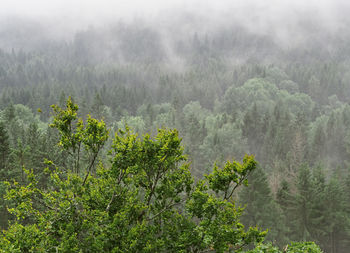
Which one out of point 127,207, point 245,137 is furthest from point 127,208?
point 245,137

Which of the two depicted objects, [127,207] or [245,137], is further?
[245,137]

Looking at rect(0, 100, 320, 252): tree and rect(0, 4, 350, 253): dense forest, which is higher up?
rect(0, 4, 350, 253): dense forest

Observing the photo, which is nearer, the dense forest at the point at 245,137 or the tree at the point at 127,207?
the tree at the point at 127,207

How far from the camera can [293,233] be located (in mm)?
39719

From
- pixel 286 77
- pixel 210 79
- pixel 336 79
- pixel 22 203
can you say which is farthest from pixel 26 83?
pixel 22 203

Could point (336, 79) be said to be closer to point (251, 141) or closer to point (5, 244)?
point (251, 141)

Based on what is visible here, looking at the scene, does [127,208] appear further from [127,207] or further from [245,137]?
[245,137]

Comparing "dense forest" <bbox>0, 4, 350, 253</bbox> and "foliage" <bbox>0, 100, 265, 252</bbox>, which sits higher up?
"dense forest" <bbox>0, 4, 350, 253</bbox>

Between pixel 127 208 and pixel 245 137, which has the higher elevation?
pixel 245 137

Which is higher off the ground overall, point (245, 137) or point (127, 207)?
point (245, 137)

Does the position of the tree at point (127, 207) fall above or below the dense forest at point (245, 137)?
below

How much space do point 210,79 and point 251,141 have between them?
9029cm

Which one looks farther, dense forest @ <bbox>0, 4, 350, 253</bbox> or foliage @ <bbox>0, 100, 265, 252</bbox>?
dense forest @ <bbox>0, 4, 350, 253</bbox>

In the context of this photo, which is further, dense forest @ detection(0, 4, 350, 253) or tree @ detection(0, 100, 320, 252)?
dense forest @ detection(0, 4, 350, 253)
